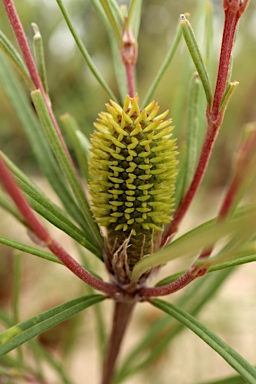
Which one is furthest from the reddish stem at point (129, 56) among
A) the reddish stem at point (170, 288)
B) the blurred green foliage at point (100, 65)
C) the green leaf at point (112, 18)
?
the blurred green foliage at point (100, 65)

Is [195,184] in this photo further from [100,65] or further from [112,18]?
[100,65]

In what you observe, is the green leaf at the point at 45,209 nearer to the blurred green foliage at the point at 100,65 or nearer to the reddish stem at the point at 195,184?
the reddish stem at the point at 195,184

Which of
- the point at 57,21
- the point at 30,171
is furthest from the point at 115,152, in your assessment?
the point at 30,171

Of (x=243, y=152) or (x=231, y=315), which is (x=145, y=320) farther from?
(x=243, y=152)

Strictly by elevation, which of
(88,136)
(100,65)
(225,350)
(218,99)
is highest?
(100,65)

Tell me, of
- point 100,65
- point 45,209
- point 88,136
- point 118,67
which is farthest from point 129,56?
point 100,65

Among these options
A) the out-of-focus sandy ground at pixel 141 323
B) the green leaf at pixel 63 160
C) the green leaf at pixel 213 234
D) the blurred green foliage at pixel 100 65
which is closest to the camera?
the green leaf at pixel 213 234

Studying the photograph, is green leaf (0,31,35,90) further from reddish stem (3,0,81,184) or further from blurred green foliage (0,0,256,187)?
blurred green foliage (0,0,256,187)
